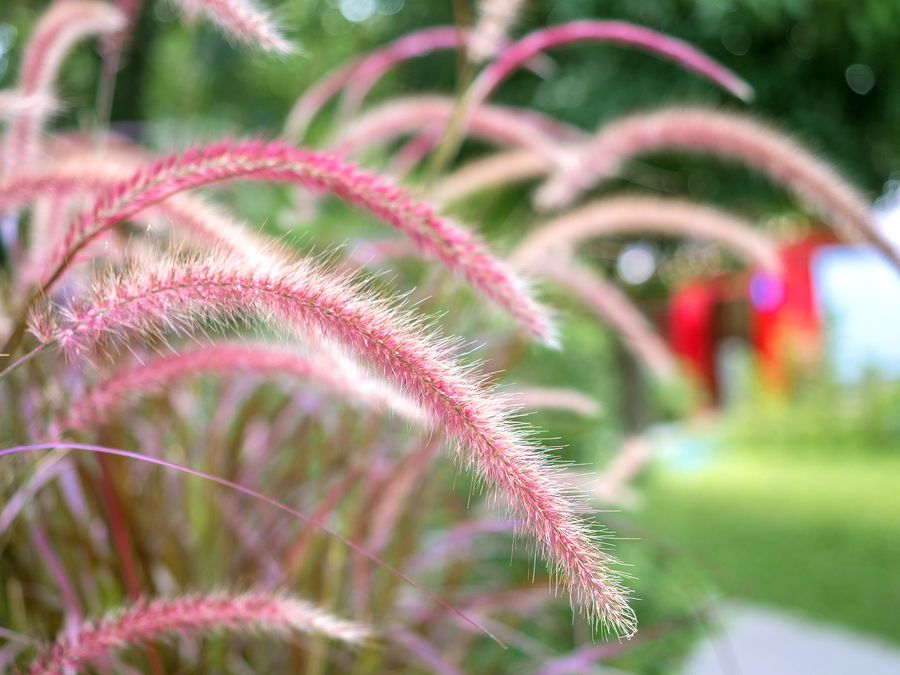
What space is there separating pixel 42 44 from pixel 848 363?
26.3ft

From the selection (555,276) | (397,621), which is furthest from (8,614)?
(555,276)

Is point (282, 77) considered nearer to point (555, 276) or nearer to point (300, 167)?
point (555, 276)

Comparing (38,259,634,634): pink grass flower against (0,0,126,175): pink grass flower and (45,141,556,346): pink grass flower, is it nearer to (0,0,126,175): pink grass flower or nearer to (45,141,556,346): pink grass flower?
(45,141,556,346): pink grass flower

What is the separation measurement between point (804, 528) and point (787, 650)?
201cm

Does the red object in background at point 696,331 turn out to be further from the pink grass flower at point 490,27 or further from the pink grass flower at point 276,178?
the pink grass flower at point 276,178

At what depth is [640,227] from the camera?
916 mm

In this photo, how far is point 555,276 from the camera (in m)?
0.86

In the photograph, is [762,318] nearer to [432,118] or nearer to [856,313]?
[856,313]

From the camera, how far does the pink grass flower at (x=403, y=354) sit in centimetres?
32

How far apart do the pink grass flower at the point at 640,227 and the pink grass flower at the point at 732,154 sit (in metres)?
0.04

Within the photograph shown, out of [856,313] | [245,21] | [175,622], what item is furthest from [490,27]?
[856,313]

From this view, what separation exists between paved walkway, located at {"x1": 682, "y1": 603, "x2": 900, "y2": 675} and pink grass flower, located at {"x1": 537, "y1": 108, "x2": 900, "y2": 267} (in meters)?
1.49

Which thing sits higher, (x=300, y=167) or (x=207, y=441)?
(x=300, y=167)

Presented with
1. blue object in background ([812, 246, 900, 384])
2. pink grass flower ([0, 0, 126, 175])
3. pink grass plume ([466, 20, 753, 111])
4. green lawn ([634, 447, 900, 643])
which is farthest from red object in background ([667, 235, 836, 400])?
pink grass flower ([0, 0, 126, 175])
